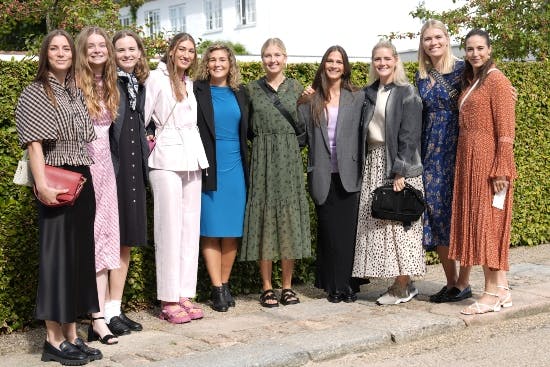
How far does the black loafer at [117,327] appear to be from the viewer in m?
6.18

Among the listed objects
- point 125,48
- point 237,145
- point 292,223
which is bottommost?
point 292,223

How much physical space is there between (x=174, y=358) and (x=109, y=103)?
182 centimetres

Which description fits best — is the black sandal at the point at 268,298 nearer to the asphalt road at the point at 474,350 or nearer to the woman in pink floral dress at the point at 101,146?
the asphalt road at the point at 474,350

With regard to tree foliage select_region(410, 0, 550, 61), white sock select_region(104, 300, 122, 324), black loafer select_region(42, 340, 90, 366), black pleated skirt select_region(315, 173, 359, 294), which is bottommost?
black loafer select_region(42, 340, 90, 366)

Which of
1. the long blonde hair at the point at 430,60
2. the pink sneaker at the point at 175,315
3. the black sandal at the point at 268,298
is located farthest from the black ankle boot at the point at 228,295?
the long blonde hair at the point at 430,60

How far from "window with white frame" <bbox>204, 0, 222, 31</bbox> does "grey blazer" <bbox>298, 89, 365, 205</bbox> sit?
19795 mm

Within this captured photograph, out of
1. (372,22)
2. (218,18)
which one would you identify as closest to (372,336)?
(372,22)

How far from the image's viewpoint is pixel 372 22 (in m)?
23.3

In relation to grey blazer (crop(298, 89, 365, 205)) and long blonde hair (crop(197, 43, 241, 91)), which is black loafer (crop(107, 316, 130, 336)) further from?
long blonde hair (crop(197, 43, 241, 91))

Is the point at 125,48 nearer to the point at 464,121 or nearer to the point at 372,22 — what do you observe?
the point at 464,121

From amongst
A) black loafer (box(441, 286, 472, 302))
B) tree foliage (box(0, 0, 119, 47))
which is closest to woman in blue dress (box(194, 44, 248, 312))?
black loafer (box(441, 286, 472, 302))

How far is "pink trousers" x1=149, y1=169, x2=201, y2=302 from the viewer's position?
646 centimetres

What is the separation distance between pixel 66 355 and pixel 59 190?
42.8 inches

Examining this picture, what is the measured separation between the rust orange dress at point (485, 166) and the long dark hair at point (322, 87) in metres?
1.01
